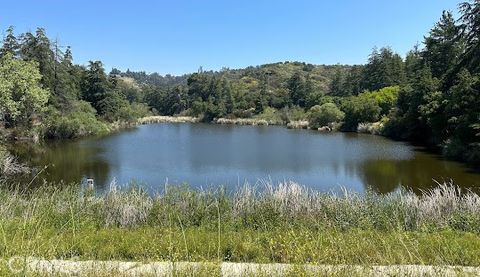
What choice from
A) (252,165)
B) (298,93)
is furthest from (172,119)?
(252,165)

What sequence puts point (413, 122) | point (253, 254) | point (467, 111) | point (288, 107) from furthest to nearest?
point (288, 107) → point (413, 122) → point (467, 111) → point (253, 254)

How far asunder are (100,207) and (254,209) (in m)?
4.22

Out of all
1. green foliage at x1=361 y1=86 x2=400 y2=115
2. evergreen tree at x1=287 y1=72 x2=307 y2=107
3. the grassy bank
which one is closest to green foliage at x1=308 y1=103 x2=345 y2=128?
green foliage at x1=361 y1=86 x2=400 y2=115

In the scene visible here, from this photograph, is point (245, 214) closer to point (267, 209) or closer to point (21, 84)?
point (267, 209)

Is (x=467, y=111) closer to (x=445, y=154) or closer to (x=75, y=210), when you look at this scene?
(x=445, y=154)

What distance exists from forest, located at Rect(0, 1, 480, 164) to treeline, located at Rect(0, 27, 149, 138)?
99mm

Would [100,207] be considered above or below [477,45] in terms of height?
below

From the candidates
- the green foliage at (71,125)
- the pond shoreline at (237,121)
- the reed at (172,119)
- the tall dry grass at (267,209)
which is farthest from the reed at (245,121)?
the tall dry grass at (267,209)

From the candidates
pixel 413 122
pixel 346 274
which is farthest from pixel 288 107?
pixel 346 274

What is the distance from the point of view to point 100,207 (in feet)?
40.1

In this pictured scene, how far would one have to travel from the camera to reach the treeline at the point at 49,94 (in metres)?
34.6

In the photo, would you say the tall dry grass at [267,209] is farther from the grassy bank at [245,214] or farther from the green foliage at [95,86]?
the green foliage at [95,86]

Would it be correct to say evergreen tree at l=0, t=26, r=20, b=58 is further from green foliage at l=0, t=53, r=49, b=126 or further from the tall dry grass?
the tall dry grass

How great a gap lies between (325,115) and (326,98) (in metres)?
12.7
